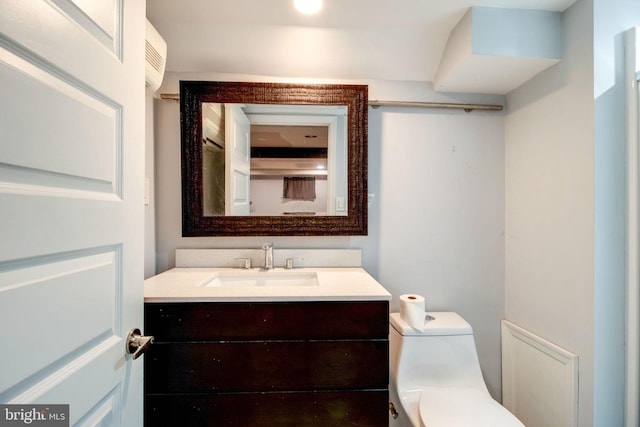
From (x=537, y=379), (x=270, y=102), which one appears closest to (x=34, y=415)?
(x=270, y=102)

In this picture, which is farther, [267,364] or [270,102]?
[270,102]

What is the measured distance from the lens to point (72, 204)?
61cm

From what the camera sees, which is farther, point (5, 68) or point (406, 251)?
point (406, 251)

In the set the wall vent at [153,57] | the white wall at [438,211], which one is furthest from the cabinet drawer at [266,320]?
the wall vent at [153,57]

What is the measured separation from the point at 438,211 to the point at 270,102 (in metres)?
1.12

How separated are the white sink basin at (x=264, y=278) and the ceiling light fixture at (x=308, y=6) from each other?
4.10 feet

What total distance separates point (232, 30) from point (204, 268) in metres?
1.22

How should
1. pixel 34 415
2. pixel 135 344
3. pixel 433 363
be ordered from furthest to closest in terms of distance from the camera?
pixel 433 363 → pixel 135 344 → pixel 34 415

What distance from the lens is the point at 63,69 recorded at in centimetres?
59

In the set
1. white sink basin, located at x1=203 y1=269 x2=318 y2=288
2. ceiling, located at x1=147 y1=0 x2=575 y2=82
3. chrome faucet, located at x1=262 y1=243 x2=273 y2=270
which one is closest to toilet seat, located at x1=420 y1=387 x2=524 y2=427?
white sink basin, located at x1=203 y1=269 x2=318 y2=288

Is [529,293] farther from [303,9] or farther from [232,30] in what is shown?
[232,30]

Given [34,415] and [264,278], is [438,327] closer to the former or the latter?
[264,278]

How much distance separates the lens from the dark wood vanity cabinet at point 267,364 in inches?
42.6

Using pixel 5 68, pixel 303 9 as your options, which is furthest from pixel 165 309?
pixel 303 9
